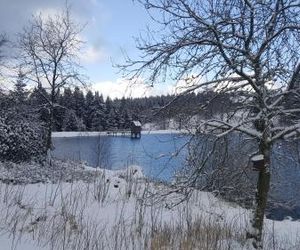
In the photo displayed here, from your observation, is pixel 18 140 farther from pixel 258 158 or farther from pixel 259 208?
pixel 258 158

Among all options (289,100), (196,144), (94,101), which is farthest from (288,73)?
(94,101)

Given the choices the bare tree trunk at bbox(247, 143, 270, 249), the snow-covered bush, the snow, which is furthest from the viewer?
the snow-covered bush

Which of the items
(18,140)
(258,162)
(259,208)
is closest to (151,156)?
(258,162)

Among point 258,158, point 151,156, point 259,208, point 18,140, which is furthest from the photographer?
point 18,140

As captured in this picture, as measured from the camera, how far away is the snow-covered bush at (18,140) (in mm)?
20859

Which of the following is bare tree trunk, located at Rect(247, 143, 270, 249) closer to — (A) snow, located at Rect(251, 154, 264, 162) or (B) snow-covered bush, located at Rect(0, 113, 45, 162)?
(A) snow, located at Rect(251, 154, 264, 162)

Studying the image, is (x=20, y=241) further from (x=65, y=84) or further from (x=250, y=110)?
(x=65, y=84)

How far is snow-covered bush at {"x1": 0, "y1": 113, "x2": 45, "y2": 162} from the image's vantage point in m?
20.9

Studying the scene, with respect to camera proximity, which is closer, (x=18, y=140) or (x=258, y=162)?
(x=258, y=162)

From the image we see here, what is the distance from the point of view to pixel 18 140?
21.2m

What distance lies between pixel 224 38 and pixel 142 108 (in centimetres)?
162

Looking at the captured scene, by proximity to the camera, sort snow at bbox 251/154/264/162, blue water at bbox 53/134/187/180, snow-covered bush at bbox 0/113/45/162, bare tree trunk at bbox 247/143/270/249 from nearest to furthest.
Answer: snow at bbox 251/154/264/162
bare tree trunk at bbox 247/143/270/249
blue water at bbox 53/134/187/180
snow-covered bush at bbox 0/113/45/162

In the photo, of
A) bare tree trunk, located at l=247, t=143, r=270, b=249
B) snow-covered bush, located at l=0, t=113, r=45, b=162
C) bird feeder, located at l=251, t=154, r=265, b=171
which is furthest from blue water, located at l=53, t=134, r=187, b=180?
snow-covered bush, located at l=0, t=113, r=45, b=162

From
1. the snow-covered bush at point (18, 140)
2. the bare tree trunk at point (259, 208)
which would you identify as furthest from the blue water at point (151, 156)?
the snow-covered bush at point (18, 140)
